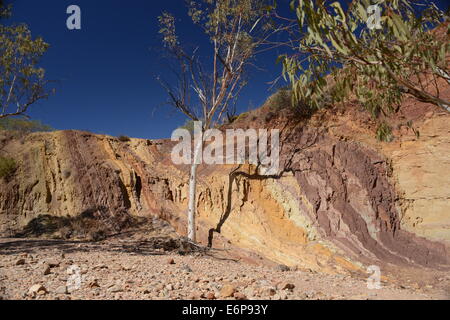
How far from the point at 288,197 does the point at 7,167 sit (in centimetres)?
1000

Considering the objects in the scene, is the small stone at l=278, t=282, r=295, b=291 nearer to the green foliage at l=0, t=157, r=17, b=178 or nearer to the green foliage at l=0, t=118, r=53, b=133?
the green foliage at l=0, t=157, r=17, b=178

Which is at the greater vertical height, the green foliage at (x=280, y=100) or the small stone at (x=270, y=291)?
the green foliage at (x=280, y=100)

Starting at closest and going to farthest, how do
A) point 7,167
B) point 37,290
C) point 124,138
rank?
point 37,290 < point 7,167 < point 124,138

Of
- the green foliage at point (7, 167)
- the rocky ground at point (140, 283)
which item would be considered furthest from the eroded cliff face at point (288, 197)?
the rocky ground at point (140, 283)

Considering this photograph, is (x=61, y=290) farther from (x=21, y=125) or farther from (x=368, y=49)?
(x=21, y=125)

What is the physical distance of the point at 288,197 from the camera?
11094 mm

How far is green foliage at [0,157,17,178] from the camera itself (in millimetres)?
10657

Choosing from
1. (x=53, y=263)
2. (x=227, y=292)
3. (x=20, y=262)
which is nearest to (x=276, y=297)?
(x=227, y=292)

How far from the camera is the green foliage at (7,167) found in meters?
10.7

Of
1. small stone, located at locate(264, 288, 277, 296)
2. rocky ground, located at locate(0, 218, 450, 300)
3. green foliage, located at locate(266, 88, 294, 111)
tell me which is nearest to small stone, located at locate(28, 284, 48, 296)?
rocky ground, located at locate(0, 218, 450, 300)

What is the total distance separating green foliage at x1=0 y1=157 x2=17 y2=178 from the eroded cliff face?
203 mm

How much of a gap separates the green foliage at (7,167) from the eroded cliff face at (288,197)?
20 cm

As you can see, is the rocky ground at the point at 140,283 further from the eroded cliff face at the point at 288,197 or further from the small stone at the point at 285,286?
the eroded cliff face at the point at 288,197

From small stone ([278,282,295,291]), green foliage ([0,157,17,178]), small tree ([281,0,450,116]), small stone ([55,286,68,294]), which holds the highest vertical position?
small tree ([281,0,450,116])
